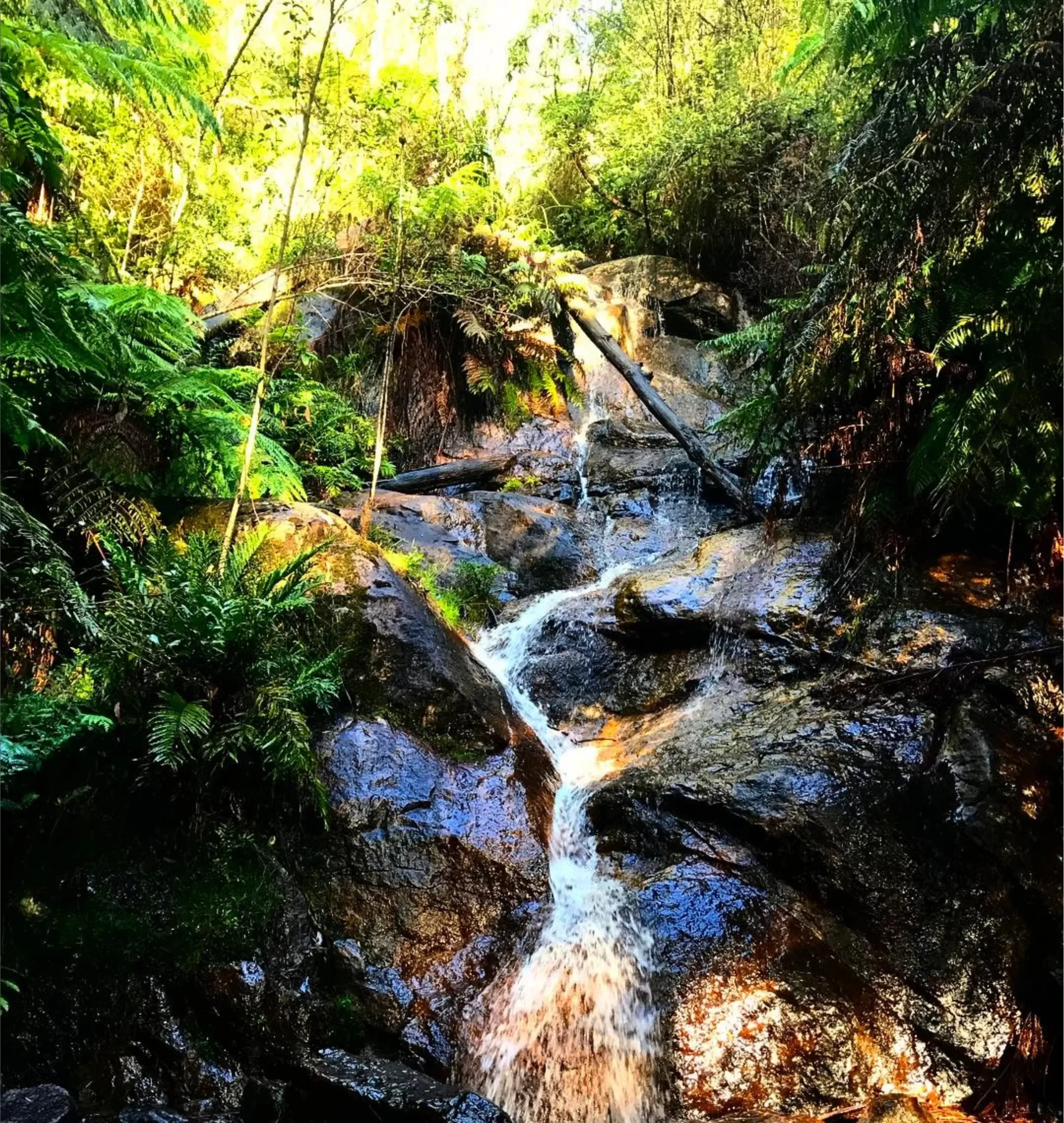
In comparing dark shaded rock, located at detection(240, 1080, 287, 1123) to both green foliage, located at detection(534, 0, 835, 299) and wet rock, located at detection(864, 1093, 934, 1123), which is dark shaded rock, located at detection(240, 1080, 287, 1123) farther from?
green foliage, located at detection(534, 0, 835, 299)

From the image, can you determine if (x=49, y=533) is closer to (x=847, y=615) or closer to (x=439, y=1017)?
(x=439, y=1017)

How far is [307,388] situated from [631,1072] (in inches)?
247

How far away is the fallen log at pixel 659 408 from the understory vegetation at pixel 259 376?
0.66 metres

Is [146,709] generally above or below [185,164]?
below

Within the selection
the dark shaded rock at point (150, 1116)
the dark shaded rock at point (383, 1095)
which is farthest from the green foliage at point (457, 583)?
the dark shaded rock at point (150, 1116)

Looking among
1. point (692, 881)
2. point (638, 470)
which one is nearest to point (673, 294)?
point (638, 470)

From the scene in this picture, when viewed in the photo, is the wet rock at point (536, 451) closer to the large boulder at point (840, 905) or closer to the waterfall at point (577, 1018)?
the large boulder at point (840, 905)

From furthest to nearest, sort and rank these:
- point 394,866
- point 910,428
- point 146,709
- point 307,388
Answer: point 307,388 → point 910,428 → point 394,866 → point 146,709

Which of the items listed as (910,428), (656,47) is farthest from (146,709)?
(656,47)

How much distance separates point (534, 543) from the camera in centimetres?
734

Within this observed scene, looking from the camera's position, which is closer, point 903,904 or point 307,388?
point 903,904

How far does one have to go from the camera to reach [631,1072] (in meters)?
2.98

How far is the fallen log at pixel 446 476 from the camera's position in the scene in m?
8.00

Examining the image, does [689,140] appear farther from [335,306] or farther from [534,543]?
[534,543]
